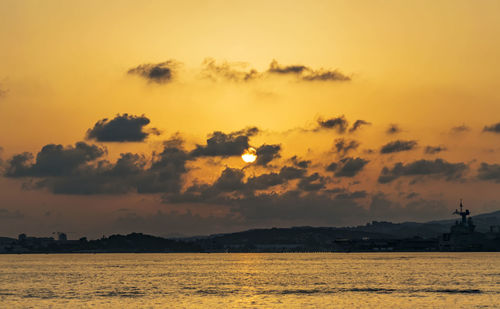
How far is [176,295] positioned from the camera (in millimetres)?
130000

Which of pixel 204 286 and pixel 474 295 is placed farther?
pixel 204 286

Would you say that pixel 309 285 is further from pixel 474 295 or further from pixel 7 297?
pixel 7 297

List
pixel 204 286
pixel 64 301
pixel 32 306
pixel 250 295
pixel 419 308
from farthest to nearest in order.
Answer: pixel 204 286, pixel 250 295, pixel 64 301, pixel 32 306, pixel 419 308

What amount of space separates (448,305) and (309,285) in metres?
53.2

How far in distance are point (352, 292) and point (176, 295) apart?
31962mm

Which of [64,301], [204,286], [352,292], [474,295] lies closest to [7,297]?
[64,301]

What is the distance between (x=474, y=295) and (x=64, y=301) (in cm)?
6802

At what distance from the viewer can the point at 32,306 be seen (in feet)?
367

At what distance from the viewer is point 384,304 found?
110 m

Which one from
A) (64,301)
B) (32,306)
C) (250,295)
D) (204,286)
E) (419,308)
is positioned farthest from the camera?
(204,286)

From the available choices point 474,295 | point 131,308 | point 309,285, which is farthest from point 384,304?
point 309,285

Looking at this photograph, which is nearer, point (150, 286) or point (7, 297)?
point (7, 297)

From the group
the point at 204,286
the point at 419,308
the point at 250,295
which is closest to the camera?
the point at 419,308

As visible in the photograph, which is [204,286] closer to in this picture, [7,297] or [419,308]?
[7,297]
